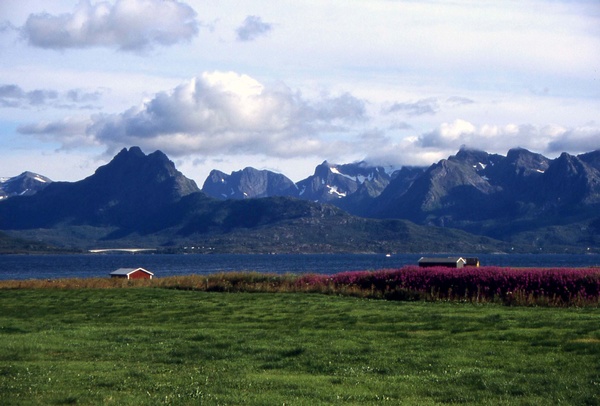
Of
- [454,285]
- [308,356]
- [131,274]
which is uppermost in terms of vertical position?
[454,285]

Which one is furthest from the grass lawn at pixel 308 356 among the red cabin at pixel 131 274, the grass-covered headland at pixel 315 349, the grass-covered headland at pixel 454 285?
the red cabin at pixel 131 274

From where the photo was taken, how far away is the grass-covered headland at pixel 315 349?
59.3 ft

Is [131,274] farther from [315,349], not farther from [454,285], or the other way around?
[315,349]

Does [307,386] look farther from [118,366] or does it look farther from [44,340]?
[44,340]

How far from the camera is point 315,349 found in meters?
24.2

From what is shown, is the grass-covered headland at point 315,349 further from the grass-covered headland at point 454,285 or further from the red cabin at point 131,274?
the red cabin at point 131,274

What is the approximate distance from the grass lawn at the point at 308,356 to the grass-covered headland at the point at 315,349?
5 centimetres

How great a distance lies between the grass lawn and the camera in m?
17.9

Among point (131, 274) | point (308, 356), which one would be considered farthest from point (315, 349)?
point (131, 274)

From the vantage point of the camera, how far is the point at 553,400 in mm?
17094

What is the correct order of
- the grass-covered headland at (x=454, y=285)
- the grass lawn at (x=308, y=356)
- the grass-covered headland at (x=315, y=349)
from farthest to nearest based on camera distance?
1. the grass-covered headland at (x=454, y=285)
2. the grass-covered headland at (x=315, y=349)
3. the grass lawn at (x=308, y=356)

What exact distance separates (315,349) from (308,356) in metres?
1.16

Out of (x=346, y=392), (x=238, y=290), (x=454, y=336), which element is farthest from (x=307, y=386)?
(x=238, y=290)

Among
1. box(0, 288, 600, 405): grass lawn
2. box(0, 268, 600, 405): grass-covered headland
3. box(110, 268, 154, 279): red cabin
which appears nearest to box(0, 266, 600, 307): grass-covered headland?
box(0, 268, 600, 405): grass-covered headland
